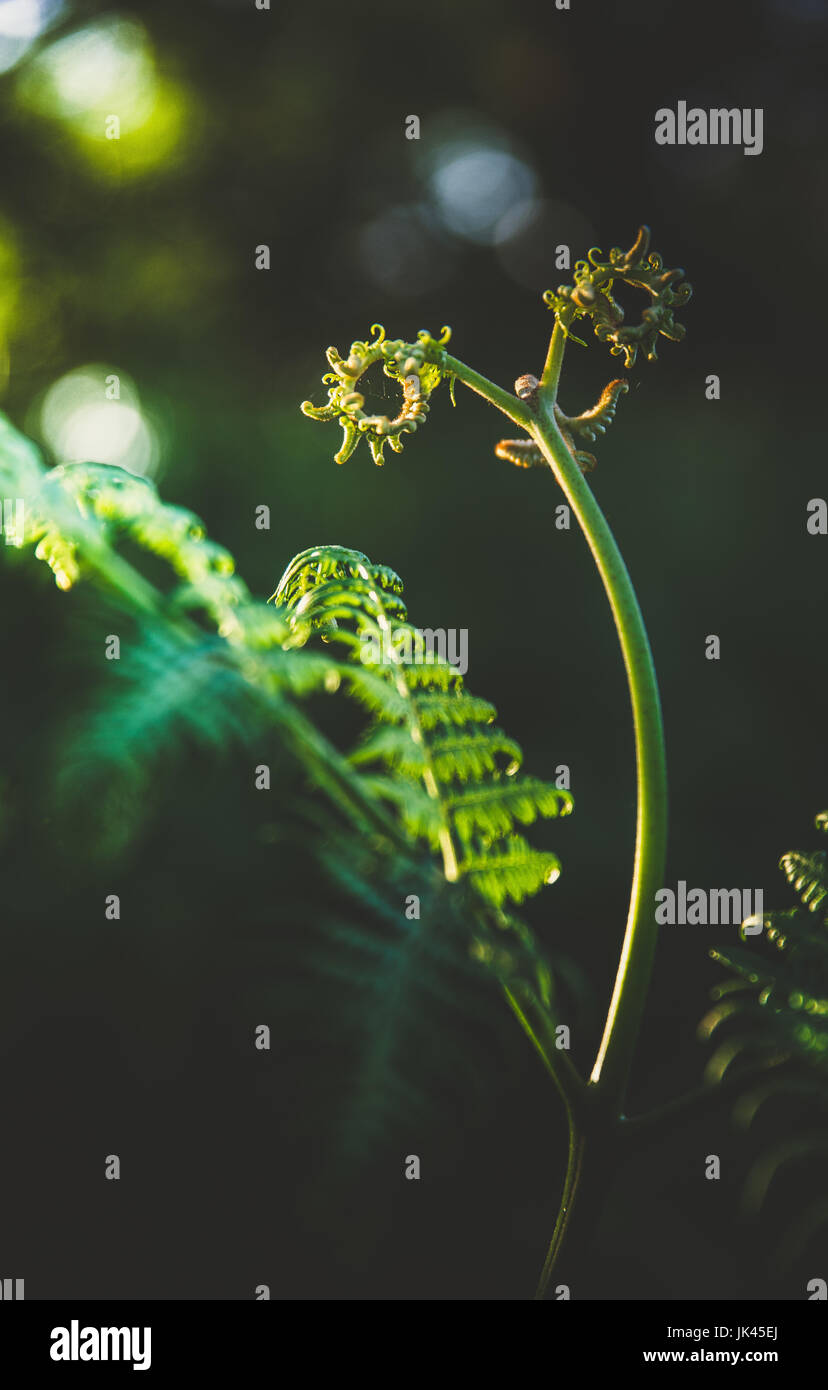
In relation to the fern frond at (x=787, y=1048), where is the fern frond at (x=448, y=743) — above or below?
above

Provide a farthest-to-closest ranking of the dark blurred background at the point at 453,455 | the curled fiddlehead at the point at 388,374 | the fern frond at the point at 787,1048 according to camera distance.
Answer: the dark blurred background at the point at 453,455 < the curled fiddlehead at the point at 388,374 < the fern frond at the point at 787,1048

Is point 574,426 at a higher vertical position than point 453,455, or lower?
lower

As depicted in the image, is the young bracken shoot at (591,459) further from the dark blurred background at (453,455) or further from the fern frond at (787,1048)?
the dark blurred background at (453,455)

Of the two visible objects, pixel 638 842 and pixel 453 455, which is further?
pixel 453 455

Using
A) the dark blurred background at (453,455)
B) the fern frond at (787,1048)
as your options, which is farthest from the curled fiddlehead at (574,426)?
the dark blurred background at (453,455)

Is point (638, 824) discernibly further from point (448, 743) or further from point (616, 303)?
point (616, 303)

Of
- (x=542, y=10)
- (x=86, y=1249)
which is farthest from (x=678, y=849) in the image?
(x=542, y=10)

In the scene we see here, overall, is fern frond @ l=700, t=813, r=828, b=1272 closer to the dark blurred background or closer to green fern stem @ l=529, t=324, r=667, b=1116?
green fern stem @ l=529, t=324, r=667, b=1116

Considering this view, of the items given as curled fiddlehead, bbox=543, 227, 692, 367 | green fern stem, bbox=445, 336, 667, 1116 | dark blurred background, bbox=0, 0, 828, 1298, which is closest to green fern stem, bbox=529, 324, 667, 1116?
green fern stem, bbox=445, 336, 667, 1116

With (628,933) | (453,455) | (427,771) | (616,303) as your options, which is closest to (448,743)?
(427,771)
